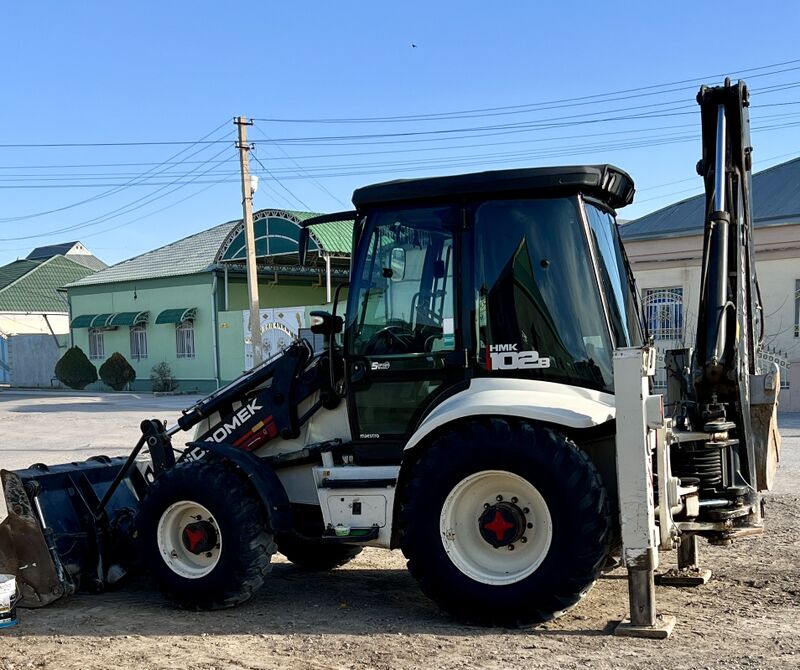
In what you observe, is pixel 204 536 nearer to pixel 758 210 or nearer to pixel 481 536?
pixel 481 536

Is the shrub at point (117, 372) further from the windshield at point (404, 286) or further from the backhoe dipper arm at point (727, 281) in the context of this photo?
the backhoe dipper arm at point (727, 281)

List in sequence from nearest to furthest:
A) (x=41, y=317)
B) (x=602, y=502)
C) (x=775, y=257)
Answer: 1. (x=602, y=502)
2. (x=775, y=257)
3. (x=41, y=317)

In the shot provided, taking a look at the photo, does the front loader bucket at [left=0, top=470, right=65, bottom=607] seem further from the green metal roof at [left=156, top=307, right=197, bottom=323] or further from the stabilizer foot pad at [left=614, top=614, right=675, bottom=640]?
the green metal roof at [left=156, top=307, right=197, bottom=323]

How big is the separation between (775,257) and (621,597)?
1978cm

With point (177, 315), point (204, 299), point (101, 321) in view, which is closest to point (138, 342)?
point (101, 321)

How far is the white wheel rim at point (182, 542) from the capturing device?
21.4 ft

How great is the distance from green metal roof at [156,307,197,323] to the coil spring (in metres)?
32.2

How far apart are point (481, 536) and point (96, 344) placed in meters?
38.8

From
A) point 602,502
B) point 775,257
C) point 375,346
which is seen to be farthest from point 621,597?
point 775,257

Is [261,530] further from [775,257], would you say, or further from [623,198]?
[775,257]

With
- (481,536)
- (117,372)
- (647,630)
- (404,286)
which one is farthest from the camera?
(117,372)

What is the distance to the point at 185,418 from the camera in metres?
7.20

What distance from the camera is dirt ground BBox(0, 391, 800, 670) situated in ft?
17.3

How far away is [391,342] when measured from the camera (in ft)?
20.8
